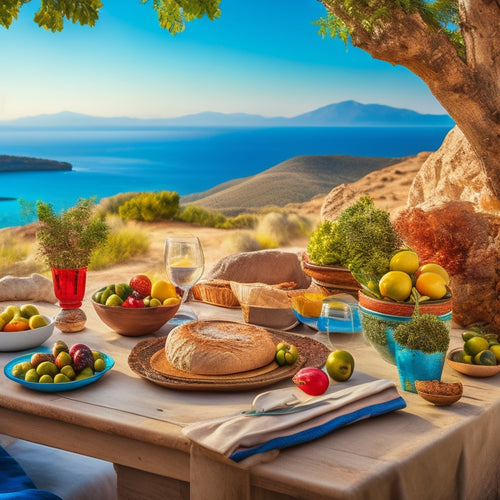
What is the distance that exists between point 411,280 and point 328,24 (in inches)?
105

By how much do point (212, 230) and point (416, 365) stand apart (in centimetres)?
1212

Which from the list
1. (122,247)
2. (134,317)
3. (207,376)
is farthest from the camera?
(122,247)

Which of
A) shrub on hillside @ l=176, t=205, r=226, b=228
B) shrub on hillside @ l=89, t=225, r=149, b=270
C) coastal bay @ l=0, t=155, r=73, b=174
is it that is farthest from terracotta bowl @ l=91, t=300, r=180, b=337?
coastal bay @ l=0, t=155, r=73, b=174

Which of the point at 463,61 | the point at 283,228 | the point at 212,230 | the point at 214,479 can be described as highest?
→ the point at 463,61

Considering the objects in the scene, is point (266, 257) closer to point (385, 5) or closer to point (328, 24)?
point (385, 5)

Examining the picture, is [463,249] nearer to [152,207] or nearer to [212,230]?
[212,230]

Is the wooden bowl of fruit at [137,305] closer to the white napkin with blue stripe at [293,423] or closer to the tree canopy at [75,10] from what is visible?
the white napkin with blue stripe at [293,423]

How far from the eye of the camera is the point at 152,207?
14234 millimetres

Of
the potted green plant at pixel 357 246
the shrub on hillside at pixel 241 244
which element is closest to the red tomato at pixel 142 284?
the potted green plant at pixel 357 246

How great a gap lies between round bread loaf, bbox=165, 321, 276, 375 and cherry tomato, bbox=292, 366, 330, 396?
177 millimetres

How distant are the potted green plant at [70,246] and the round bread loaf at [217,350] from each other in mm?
654

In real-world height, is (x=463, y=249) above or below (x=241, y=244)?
above

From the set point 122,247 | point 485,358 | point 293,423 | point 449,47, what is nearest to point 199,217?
point 122,247

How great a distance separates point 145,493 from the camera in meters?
1.67
